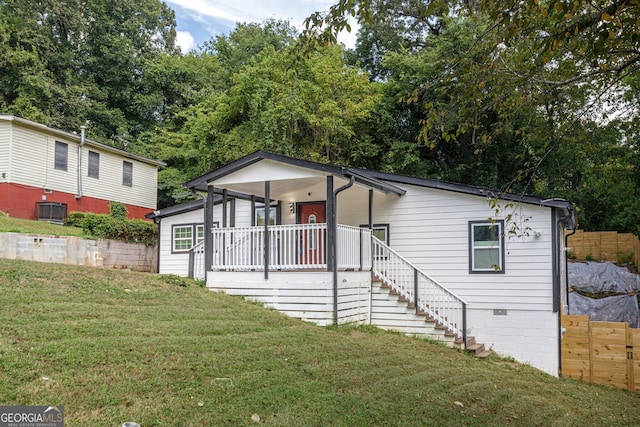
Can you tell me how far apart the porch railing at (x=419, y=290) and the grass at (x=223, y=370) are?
43.6 inches

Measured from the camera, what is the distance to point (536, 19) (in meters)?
5.93

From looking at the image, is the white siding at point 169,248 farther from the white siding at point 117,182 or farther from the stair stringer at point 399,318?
the white siding at point 117,182

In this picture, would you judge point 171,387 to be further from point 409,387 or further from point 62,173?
point 62,173

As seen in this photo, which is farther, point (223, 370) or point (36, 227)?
point (36, 227)

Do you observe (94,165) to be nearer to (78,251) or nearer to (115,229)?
(115,229)

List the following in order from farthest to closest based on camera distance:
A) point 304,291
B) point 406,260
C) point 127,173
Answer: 1. point 127,173
2. point 406,260
3. point 304,291

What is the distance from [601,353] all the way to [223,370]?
8.17 m

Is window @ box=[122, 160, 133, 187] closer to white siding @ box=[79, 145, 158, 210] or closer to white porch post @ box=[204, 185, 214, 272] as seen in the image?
white siding @ box=[79, 145, 158, 210]

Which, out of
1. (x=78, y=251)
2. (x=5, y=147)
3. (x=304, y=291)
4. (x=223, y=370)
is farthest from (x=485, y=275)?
(x=5, y=147)

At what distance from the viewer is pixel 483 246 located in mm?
12422

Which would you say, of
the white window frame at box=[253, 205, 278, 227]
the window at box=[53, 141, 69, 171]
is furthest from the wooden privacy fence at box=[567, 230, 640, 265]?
the window at box=[53, 141, 69, 171]

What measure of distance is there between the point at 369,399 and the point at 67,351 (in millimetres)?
3381

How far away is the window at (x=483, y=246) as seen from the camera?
484 inches

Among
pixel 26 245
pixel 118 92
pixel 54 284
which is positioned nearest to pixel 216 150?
pixel 26 245
